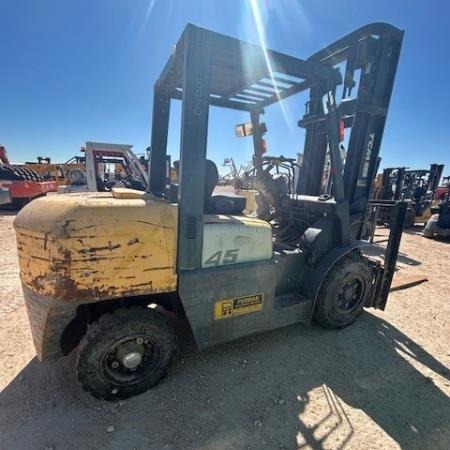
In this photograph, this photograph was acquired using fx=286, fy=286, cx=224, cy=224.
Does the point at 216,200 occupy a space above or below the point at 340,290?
above

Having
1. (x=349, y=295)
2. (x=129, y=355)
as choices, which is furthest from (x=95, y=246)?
(x=349, y=295)

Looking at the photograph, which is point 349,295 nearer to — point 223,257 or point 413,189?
point 223,257

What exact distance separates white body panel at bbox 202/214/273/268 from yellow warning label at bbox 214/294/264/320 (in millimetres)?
355

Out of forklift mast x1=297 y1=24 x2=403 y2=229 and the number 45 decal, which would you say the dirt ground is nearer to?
the number 45 decal

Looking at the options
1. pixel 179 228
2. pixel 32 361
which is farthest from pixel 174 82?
pixel 32 361

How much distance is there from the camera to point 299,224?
3.83 metres

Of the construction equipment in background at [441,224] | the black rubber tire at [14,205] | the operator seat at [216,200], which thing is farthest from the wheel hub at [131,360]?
the black rubber tire at [14,205]

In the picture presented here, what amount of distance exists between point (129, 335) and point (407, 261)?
6.82 meters

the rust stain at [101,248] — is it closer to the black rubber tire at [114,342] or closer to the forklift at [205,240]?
the forklift at [205,240]

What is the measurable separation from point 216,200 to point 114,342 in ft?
5.21

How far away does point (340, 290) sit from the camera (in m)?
3.36

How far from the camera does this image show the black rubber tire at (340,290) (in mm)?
3279

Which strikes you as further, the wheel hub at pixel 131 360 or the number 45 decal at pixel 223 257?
the number 45 decal at pixel 223 257

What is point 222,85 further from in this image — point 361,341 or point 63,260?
point 361,341
